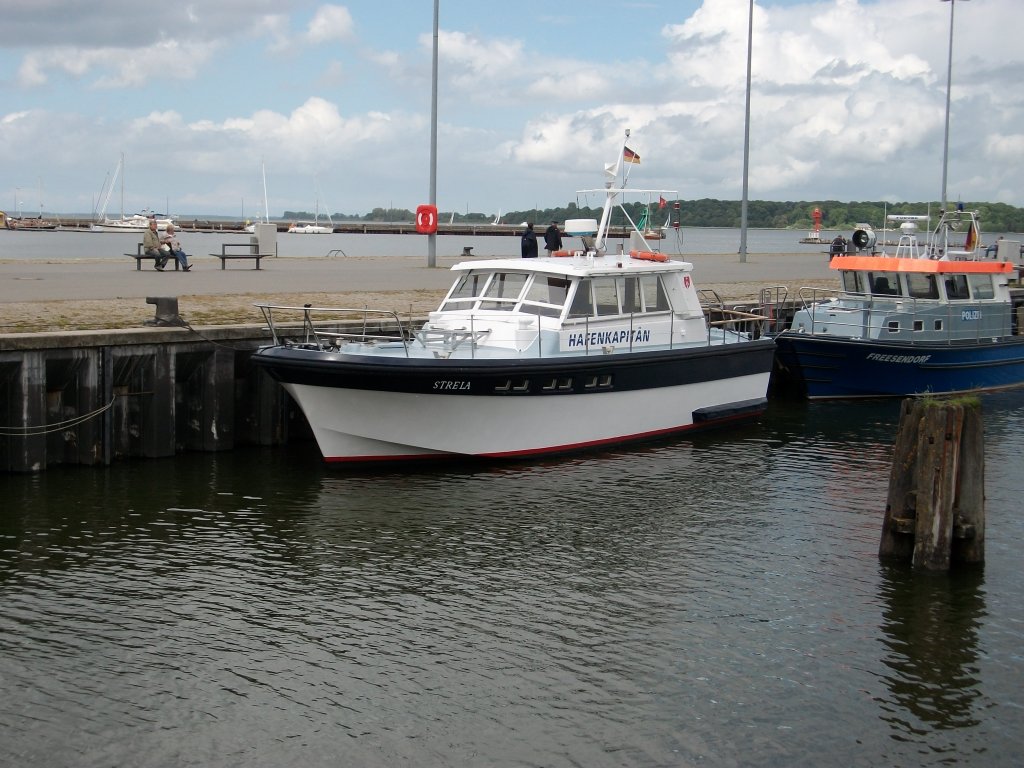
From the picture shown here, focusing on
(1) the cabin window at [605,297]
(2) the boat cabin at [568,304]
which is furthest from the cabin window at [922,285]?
(1) the cabin window at [605,297]

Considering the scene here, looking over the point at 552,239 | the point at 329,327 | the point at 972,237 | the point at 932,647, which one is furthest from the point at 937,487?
the point at 972,237

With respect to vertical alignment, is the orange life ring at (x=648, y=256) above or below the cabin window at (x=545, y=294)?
above

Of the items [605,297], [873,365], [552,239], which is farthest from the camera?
[552,239]

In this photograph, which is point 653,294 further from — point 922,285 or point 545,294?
point 922,285

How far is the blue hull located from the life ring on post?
11.8 meters

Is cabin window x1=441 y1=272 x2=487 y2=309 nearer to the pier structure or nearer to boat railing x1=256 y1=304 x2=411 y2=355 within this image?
boat railing x1=256 y1=304 x2=411 y2=355

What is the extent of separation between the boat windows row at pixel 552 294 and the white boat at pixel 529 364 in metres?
0.02

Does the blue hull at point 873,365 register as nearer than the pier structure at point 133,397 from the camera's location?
No

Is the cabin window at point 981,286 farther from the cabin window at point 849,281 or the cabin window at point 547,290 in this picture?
the cabin window at point 547,290

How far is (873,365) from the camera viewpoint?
22750 mm

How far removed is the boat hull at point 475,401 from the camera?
15469mm

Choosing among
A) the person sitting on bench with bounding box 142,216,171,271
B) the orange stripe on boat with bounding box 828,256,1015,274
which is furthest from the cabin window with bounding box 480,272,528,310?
the person sitting on bench with bounding box 142,216,171,271

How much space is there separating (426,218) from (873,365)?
45.7 ft

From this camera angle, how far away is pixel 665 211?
21.1 metres
